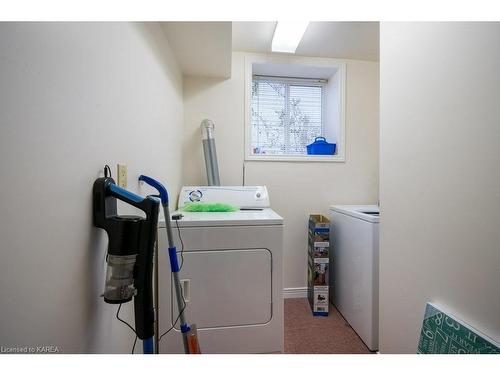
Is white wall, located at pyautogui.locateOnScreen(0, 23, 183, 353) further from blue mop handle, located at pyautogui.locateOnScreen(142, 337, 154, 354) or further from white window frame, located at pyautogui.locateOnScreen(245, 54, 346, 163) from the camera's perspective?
white window frame, located at pyautogui.locateOnScreen(245, 54, 346, 163)

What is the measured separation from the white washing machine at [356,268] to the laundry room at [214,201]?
2 centimetres

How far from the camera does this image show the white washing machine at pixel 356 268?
152 cm

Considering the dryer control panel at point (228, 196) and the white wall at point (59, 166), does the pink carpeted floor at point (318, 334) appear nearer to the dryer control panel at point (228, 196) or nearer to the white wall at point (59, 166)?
the dryer control panel at point (228, 196)

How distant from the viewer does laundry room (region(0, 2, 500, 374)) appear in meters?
0.58

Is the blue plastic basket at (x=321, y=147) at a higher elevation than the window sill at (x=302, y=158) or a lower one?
higher

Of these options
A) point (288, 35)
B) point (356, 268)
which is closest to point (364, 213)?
point (356, 268)

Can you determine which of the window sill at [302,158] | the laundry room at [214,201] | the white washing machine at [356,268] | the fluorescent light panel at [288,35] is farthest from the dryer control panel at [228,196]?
the fluorescent light panel at [288,35]

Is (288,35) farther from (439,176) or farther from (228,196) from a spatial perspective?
(439,176)

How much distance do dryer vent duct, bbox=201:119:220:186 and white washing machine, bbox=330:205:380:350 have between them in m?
1.22

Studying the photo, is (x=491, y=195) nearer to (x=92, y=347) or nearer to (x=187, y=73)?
(x=92, y=347)

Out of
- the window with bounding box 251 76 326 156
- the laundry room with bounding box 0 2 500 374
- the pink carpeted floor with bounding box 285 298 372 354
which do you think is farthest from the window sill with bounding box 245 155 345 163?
the pink carpeted floor with bounding box 285 298 372 354

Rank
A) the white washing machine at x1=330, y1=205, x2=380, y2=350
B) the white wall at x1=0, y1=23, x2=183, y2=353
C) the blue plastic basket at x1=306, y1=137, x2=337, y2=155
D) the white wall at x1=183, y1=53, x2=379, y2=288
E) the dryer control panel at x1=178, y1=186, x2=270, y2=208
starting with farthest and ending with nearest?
1. the blue plastic basket at x1=306, y1=137, x2=337, y2=155
2. the white wall at x1=183, y1=53, x2=379, y2=288
3. the dryer control panel at x1=178, y1=186, x2=270, y2=208
4. the white washing machine at x1=330, y1=205, x2=380, y2=350
5. the white wall at x1=0, y1=23, x2=183, y2=353

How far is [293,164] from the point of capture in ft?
7.70
